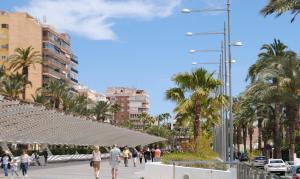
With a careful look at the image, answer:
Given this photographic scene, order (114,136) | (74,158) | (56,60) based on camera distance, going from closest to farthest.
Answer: (74,158) → (114,136) → (56,60)

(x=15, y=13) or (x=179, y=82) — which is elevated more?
(x=15, y=13)

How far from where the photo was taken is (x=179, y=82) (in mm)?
39344

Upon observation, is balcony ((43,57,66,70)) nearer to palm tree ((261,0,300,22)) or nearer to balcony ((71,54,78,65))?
balcony ((71,54,78,65))

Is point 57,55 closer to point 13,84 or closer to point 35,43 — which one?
point 35,43

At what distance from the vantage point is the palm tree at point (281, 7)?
27.5m

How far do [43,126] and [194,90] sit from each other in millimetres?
16199

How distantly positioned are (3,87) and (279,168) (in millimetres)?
45639

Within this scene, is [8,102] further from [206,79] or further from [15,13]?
[15,13]

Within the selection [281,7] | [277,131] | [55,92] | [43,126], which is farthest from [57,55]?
[281,7]

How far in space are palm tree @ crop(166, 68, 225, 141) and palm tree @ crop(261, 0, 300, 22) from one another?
9788 millimetres

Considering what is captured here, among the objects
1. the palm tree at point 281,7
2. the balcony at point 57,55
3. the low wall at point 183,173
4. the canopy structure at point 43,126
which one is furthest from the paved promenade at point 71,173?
the balcony at point 57,55

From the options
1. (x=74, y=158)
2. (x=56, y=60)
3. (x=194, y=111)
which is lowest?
(x=74, y=158)

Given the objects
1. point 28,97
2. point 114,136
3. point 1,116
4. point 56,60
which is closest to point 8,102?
point 1,116

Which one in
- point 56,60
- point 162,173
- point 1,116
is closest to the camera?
point 162,173
